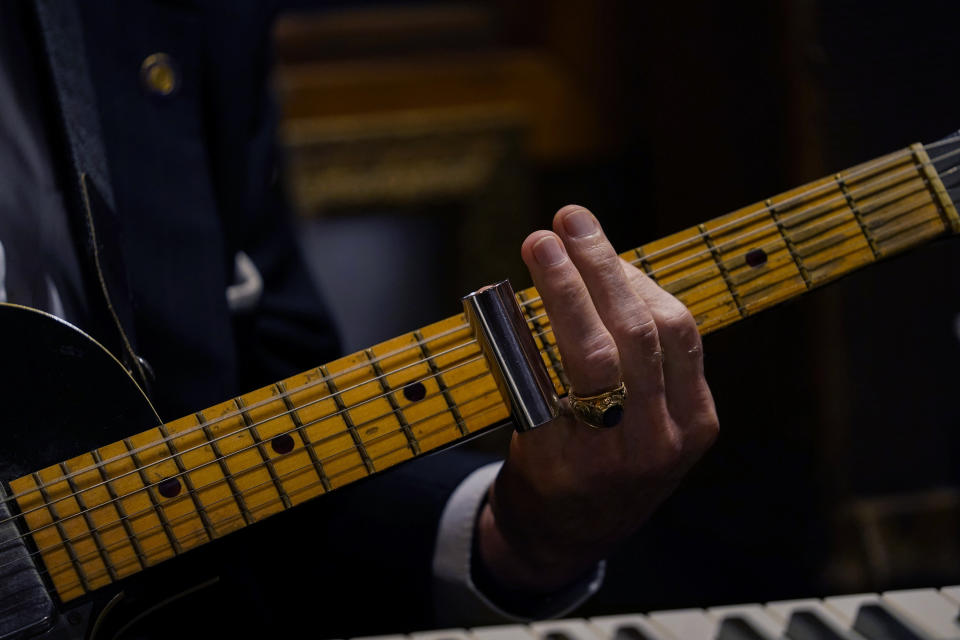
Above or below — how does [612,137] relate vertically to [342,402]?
below

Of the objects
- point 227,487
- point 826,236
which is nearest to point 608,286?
point 826,236

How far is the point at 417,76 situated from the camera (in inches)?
65.9

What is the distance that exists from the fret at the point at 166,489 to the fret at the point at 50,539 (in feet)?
0.15

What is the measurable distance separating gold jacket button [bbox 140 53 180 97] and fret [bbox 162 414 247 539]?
1.08 feet

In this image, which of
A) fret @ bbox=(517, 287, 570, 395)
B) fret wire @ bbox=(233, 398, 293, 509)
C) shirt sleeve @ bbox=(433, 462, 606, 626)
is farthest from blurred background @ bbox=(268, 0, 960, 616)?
fret wire @ bbox=(233, 398, 293, 509)

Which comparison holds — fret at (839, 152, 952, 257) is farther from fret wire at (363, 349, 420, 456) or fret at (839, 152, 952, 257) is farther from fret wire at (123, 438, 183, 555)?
fret wire at (123, 438, 183, 555)

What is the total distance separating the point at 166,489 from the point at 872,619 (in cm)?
36

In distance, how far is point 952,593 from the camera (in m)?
0.42

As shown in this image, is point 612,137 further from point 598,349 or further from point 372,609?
point 598,349

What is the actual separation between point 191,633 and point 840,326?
3.36 ft

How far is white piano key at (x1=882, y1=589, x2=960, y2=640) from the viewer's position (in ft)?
1.31

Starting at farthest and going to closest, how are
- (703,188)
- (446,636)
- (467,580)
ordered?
(703,188)
(467,580)
(446,636)

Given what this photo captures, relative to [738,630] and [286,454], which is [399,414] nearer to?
[286,454]

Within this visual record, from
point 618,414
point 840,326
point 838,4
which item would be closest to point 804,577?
point 840,326
